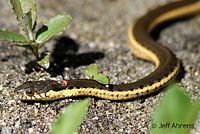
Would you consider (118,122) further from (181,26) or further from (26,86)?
(181,26)

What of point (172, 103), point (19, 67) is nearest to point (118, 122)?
point (172, 103)

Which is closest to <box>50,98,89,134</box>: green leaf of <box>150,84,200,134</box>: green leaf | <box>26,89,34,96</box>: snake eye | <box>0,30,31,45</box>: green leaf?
<box>150,84,200,134</box>: green leaf

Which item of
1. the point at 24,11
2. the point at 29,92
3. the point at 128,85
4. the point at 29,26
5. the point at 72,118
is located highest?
the point at 24,11

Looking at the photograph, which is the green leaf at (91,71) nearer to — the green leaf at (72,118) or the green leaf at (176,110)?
the green leaf at (72,118)

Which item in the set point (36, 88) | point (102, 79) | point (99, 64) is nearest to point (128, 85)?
point (102, 79)

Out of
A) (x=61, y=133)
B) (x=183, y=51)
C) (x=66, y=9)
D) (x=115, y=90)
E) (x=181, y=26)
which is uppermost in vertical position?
(x=66, y=9)

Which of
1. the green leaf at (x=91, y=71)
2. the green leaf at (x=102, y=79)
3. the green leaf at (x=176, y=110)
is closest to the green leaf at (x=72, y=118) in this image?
the green leaf at (x=176, y=110)

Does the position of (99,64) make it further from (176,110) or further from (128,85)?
(176,110)
